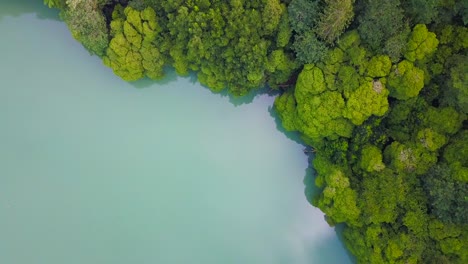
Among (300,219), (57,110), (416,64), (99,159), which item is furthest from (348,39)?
(57,110)

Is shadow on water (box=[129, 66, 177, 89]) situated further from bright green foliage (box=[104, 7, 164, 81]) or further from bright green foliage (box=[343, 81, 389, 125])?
bright green foliage (box=[343, 81, 389, 125])

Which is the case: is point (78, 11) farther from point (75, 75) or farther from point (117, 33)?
point (75, 75)

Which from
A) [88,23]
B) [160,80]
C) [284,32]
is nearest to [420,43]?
[284,32]

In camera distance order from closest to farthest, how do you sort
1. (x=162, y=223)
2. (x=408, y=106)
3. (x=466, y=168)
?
(x=466, y=168)
(x=408, y=106)
(x=162, y=223)

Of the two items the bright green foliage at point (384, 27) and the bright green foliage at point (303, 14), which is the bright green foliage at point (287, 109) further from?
the bright green foliage at point (384, 27)

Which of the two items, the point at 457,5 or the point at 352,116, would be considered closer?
the point at 457,5

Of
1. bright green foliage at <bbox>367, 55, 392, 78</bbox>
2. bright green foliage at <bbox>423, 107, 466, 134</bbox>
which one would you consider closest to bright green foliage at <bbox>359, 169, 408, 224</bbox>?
bright green foliage at <bbox>423, 107, 466, 134</bbox>

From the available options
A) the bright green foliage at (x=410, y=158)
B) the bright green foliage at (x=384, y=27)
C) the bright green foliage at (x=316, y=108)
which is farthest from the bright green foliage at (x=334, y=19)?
the bright green foliage at (x=410, y=158)

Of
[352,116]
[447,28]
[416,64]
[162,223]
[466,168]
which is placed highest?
[447,28]
